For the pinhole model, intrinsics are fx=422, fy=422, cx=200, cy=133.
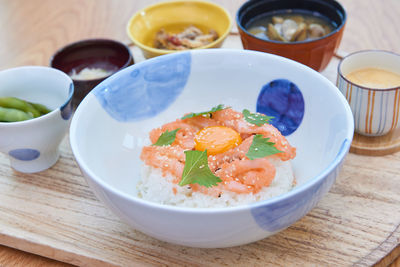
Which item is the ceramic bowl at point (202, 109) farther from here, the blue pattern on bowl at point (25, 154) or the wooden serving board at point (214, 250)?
the blue pattern on bowl at point (25, 154)

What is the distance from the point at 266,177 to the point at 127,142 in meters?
0.74

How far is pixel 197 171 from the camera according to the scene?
1655 millimetres

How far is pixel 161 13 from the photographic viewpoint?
302cm

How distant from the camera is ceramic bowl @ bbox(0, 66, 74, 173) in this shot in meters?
1.95

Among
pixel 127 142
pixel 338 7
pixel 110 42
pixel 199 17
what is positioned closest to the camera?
pixel 127 142

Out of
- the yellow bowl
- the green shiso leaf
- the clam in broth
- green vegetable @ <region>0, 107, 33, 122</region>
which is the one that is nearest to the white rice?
the green shiso leaf

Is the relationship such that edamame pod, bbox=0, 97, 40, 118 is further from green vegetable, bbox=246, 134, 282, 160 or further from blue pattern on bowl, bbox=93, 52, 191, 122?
green vegetable, bbox=246, 134, 282, 160

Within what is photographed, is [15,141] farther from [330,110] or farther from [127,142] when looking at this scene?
[330,110]

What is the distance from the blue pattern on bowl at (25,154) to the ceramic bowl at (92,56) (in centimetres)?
77

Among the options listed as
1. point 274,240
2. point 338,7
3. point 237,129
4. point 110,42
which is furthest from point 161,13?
point 274,240

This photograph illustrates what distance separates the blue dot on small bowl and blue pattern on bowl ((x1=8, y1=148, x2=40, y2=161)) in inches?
44.2

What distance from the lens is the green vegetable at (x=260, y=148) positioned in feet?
5.50

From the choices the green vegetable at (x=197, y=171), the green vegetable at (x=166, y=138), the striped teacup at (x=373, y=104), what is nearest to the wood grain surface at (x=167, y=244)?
the striped teacup at (x=373, y=104)

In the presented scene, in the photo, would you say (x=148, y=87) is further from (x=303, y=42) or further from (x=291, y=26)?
(x=291, y=26)
